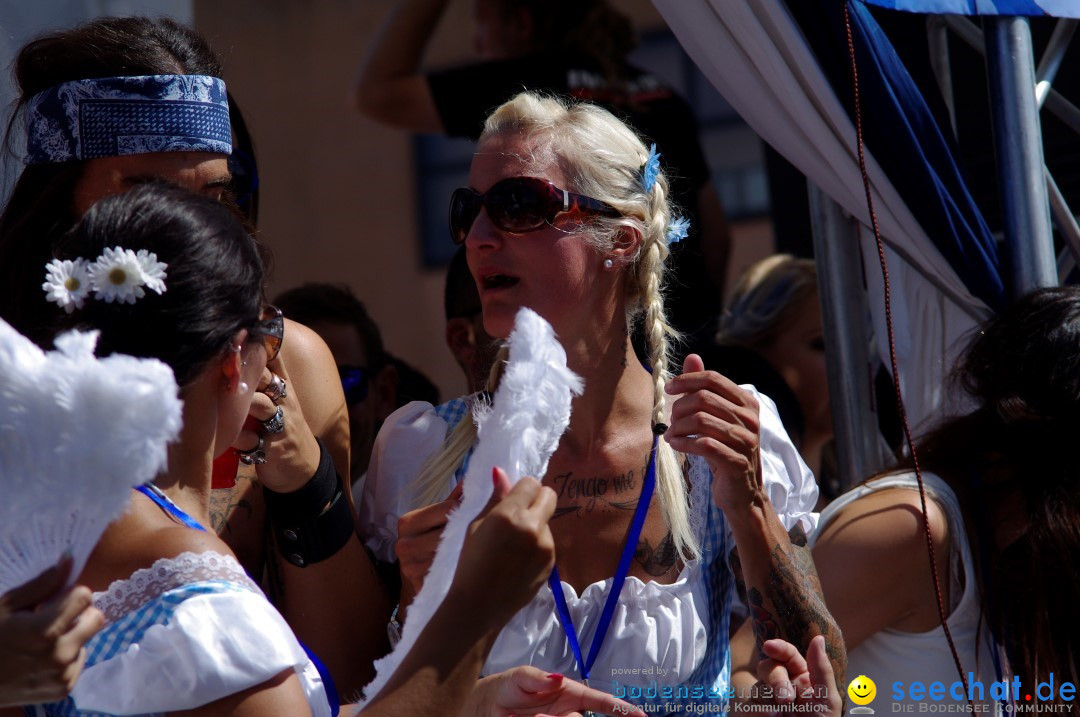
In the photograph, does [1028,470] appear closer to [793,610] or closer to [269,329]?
[793,610]

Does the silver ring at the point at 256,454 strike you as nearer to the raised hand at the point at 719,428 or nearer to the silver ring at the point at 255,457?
the silver ring at the point at 255,457

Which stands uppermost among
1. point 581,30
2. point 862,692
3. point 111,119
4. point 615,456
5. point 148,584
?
point 581,30

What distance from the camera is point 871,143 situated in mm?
2912

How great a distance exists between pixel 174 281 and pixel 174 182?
0.66 metres

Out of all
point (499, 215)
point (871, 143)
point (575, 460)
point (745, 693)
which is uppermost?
point (871, 143)

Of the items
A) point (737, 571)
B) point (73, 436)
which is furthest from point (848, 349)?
point (73, 436)

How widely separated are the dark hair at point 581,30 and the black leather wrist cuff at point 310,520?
235 cm

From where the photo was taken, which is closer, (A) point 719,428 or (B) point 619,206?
(A) point 719,428

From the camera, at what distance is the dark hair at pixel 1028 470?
228 centimetres

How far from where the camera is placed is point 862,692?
2.34m

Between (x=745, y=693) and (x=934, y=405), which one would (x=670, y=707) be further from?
(x=934, y=405)

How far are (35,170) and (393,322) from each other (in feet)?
20.0

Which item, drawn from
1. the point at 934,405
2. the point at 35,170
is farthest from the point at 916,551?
the point at 35,170

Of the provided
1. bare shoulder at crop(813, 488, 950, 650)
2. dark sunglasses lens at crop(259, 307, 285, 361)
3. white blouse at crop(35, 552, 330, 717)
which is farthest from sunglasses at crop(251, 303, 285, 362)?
bare shoulder at crop(813, 488, 950, 650)
